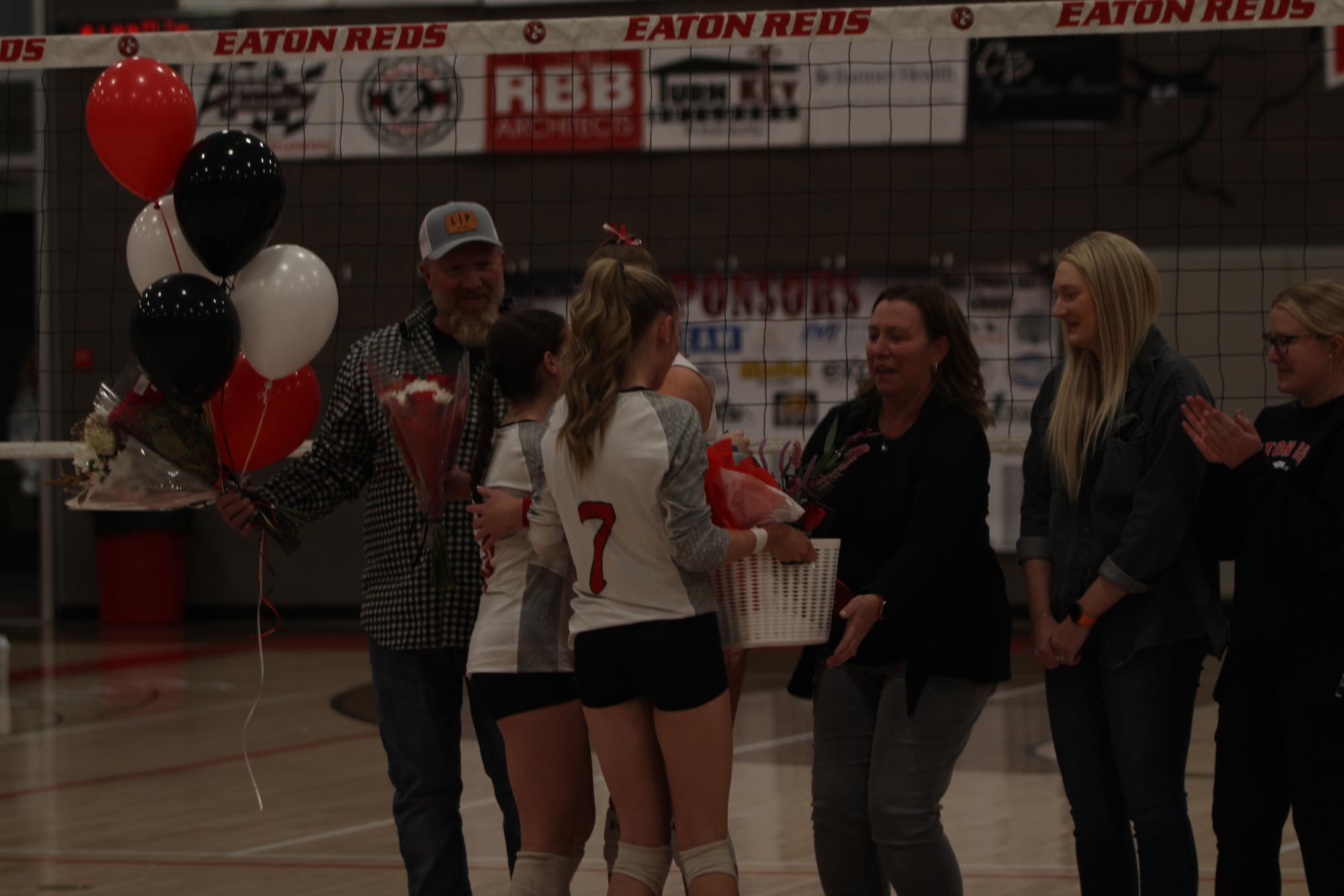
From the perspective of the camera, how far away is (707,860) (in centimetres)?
331

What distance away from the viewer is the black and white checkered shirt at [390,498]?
387 cm

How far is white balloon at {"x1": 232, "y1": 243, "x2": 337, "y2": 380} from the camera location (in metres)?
4.16

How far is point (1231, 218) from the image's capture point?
1123 cm

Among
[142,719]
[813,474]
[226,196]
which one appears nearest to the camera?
[813,474]

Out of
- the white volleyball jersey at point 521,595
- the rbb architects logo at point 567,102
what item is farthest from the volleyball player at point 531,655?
the rbb architects logo at point 567,102

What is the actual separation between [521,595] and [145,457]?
43.3 inches

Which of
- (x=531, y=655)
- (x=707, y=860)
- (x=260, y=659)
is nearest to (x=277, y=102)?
(x=260, y=659)

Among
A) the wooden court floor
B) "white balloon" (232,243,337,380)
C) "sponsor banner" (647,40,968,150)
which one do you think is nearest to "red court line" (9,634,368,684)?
the wooden court floor

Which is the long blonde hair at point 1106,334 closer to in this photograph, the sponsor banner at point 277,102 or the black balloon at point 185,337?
the black balloon at point 185,337

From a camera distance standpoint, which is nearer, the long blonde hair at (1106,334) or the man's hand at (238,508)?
the long blonde hair at (1106,334)

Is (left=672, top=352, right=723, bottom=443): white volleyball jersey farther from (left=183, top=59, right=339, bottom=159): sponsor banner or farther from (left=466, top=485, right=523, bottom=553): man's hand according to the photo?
(left=183, top=59, right=339, bottom=159): sponsor banner

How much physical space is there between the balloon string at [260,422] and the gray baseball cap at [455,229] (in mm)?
623

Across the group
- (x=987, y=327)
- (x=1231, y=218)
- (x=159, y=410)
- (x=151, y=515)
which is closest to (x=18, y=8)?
(x=151, y=515)

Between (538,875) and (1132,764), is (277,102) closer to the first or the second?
(538,875)
